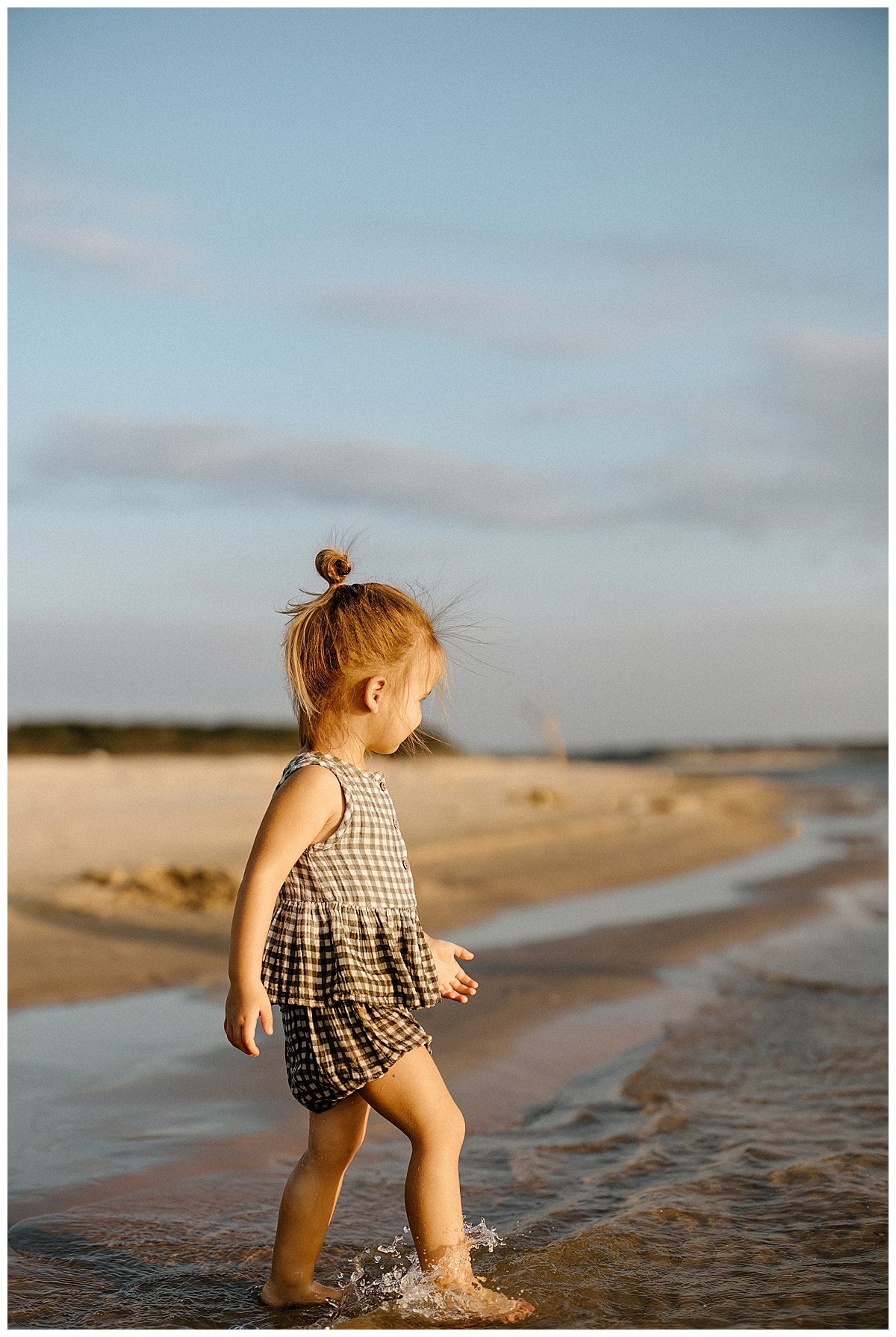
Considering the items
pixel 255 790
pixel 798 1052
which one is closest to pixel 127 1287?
pixel 798 1052

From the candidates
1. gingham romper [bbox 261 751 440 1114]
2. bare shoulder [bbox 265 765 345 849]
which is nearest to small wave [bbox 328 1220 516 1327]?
gingham romper [bbox 261 751 440 1114]

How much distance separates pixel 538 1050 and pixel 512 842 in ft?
25.0

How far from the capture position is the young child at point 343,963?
2.48 m

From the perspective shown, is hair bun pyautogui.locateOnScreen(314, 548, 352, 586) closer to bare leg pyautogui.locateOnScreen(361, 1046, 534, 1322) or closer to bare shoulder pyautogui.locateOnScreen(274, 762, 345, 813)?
bare shoulder pyautogui.locateOnScreen(274, 762, 345, 813)

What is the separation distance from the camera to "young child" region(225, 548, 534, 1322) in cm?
248

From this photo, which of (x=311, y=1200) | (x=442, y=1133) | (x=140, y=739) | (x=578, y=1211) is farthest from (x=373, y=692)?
(x=140, y=739)

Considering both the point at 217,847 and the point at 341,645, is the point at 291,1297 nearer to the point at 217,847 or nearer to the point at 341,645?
the point at 341,645

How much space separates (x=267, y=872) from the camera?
243 centimetres

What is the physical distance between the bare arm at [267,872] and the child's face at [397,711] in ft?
0.68

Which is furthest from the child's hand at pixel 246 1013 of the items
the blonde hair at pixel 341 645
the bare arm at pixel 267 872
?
the blonde hair at pixel 341 645

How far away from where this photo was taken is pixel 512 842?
1236 cm

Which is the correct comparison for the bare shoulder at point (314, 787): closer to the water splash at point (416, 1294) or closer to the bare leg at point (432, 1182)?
the bare leg at point (432, 1182)

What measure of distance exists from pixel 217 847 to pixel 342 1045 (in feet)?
27.2

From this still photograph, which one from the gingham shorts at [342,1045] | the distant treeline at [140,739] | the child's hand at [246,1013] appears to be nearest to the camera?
the child's hand at [246,1013]
